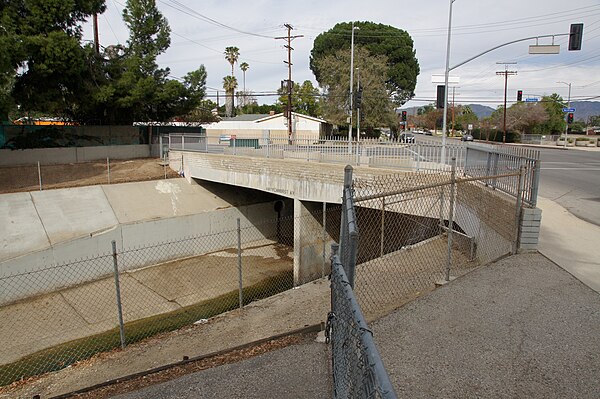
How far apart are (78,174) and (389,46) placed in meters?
51.2

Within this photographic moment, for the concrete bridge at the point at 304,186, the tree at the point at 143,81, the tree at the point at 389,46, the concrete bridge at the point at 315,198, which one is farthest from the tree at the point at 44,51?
the tree at the point at 389,46

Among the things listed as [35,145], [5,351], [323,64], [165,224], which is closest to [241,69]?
[323,64]

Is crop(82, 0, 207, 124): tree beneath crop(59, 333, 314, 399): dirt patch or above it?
above

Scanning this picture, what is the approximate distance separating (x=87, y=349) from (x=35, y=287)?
4.51m

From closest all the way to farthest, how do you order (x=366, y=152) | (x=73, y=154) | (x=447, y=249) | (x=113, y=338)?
1. (x=447, y=249)
2. (x=113, y=338)
3. (x=366, y=152)
4. (x=73, y=154)

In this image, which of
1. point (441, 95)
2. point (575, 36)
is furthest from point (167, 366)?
point (575, 36)

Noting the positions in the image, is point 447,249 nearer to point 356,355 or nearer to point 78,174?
point 356,355

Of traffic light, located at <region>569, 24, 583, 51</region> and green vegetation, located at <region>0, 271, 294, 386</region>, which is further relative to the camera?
traffic light, located at <region>569, 24, 583, 51</region>

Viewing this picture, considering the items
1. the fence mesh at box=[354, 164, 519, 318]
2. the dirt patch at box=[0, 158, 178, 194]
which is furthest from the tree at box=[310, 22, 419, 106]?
the fence mesh at box=[354, 164, 519, 318]

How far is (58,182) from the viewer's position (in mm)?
20125

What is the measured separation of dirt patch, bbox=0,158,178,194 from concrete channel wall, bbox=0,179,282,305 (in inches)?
91.1

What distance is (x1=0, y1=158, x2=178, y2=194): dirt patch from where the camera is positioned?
63.2 feet

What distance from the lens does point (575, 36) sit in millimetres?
16859

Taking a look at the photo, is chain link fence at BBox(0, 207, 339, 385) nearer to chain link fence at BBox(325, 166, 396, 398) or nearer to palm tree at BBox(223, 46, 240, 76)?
chain link fence at BBox(325, 166, 396, 398)
